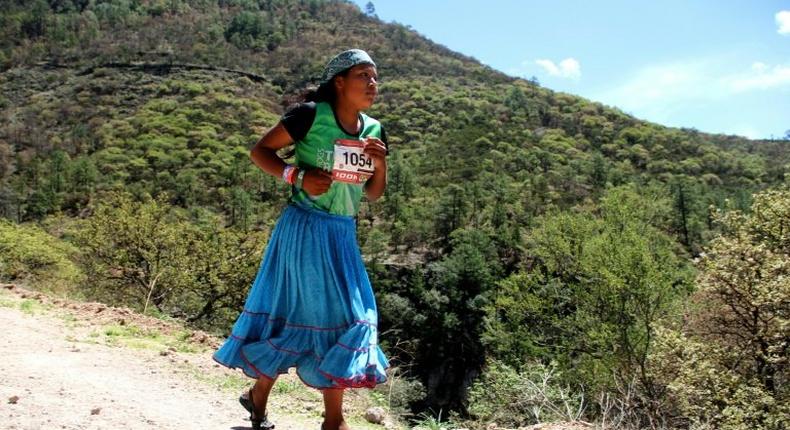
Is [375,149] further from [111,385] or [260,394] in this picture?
[111,385]

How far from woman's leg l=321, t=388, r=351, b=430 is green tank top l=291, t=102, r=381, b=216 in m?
0.77

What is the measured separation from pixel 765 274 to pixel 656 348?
2.56 meters

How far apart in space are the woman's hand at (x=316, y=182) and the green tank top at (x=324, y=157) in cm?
7

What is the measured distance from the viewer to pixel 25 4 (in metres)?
106

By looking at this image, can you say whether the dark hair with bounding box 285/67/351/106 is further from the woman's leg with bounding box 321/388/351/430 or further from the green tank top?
the woman's leg with bounding box 321/388/351/430

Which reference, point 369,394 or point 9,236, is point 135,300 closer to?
point 9,236

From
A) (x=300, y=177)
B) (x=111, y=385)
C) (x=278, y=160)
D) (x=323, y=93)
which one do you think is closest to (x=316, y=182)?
(x=300, y=177)

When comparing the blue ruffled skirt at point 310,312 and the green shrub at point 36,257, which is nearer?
the blue ruffled skirt at point 310,312

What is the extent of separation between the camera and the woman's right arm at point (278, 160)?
249cm

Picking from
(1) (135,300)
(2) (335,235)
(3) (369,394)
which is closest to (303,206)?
(2) (335,235)

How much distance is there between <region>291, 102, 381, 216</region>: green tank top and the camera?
2.57 metres

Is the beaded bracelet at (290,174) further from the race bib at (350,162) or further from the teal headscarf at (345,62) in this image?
the teal headscarf at (345,62)

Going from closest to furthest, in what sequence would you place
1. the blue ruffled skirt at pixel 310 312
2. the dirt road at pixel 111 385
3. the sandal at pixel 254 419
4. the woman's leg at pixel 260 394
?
the blue ruffled skirt at pixel 310 312
the woman's leg at pixel 260 394
the sandal at pixel 254 419
the dirt road at pixel 111 385

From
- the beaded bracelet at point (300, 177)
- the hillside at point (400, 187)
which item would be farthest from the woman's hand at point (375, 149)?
the hillside at point (400, 187)
